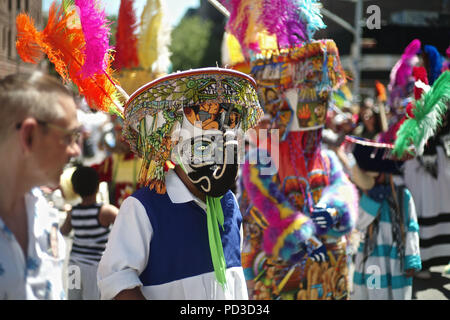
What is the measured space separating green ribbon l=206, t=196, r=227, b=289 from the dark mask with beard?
0.07m

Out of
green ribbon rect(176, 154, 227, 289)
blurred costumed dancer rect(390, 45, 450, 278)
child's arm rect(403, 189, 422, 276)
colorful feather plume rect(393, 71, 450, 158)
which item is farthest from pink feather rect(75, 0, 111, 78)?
blurred costumed dancer rect(390, 45, 450, 278)

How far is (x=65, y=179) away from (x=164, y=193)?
254cm

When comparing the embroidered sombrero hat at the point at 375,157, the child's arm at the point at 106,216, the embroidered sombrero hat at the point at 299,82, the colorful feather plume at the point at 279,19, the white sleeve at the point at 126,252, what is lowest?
the child's arm at the point at 106,216

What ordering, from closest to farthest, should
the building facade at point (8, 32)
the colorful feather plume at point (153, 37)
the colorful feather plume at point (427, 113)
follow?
the colorful feather plume at point (427, 113), the colorful feather plume at point (153, 37), the building facade at point (8, 32)

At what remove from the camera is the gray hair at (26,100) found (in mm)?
1506

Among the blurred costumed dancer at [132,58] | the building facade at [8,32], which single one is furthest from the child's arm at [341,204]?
the building facade at [8,32]

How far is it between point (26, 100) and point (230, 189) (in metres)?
1.11

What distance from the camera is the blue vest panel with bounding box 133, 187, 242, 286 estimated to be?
1.91 metres

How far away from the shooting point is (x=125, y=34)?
3246 mm

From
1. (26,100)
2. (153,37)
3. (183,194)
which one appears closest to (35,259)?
(26,100)

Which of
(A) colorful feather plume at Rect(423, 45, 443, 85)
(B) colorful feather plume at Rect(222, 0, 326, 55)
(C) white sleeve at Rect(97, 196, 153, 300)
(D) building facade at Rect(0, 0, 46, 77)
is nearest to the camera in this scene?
(C) white sleeve at Rect(97, 196, 153, 300)

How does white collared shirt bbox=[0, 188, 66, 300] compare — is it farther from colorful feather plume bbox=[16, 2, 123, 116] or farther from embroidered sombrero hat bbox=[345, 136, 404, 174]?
embroidered sombrero hat bbox=[345, 136, 404, 174]

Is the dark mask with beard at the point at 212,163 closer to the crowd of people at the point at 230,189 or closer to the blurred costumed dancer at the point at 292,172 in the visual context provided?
the crowd of people at the point at 230,189
